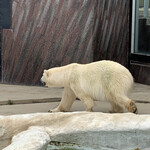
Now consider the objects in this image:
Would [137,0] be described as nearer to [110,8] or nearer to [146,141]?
[110,8]

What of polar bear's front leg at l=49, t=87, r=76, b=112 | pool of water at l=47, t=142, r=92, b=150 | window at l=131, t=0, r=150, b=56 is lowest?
polar bear's front leg at l=49, t=87, r=76, b=112

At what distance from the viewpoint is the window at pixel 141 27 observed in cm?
955

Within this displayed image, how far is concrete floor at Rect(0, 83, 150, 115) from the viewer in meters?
6.70

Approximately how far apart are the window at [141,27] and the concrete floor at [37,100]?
1121 millimetres

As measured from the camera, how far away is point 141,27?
9.74 meters

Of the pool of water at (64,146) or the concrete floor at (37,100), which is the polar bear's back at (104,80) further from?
the pool of water at (64,146)

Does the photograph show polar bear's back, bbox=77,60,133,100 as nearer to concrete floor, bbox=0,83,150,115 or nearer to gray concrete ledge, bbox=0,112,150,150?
concrete floor, bbox=0,83,150,115

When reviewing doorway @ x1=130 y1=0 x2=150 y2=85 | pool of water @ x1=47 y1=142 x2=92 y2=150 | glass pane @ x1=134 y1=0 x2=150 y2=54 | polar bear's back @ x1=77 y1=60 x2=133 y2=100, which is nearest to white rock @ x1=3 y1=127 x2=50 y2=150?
pool of water @ x1=47 y1=142 x2=92 y2=150

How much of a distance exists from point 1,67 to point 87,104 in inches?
139

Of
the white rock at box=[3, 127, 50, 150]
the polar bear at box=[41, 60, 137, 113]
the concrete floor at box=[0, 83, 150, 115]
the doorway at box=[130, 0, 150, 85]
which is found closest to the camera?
the white rock at box=[3, 127, 50, 150]

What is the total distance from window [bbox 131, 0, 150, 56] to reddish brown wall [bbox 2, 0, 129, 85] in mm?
644

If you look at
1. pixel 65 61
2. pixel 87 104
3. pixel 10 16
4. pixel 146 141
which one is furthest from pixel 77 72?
pixel 10 16

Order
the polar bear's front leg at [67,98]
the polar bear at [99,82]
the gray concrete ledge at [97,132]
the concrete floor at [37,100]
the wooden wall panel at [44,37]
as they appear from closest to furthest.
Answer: the gray concrete ledge at [97,132], the polar bear at [99,82], the polar bear's front leg at [67,98], the concrete floor at [37,100], the wooden wall panel at [44,37]

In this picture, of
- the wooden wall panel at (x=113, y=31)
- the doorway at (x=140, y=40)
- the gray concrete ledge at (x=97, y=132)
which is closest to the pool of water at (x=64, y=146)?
the gray concrete ledge at (x=97, y=132)
